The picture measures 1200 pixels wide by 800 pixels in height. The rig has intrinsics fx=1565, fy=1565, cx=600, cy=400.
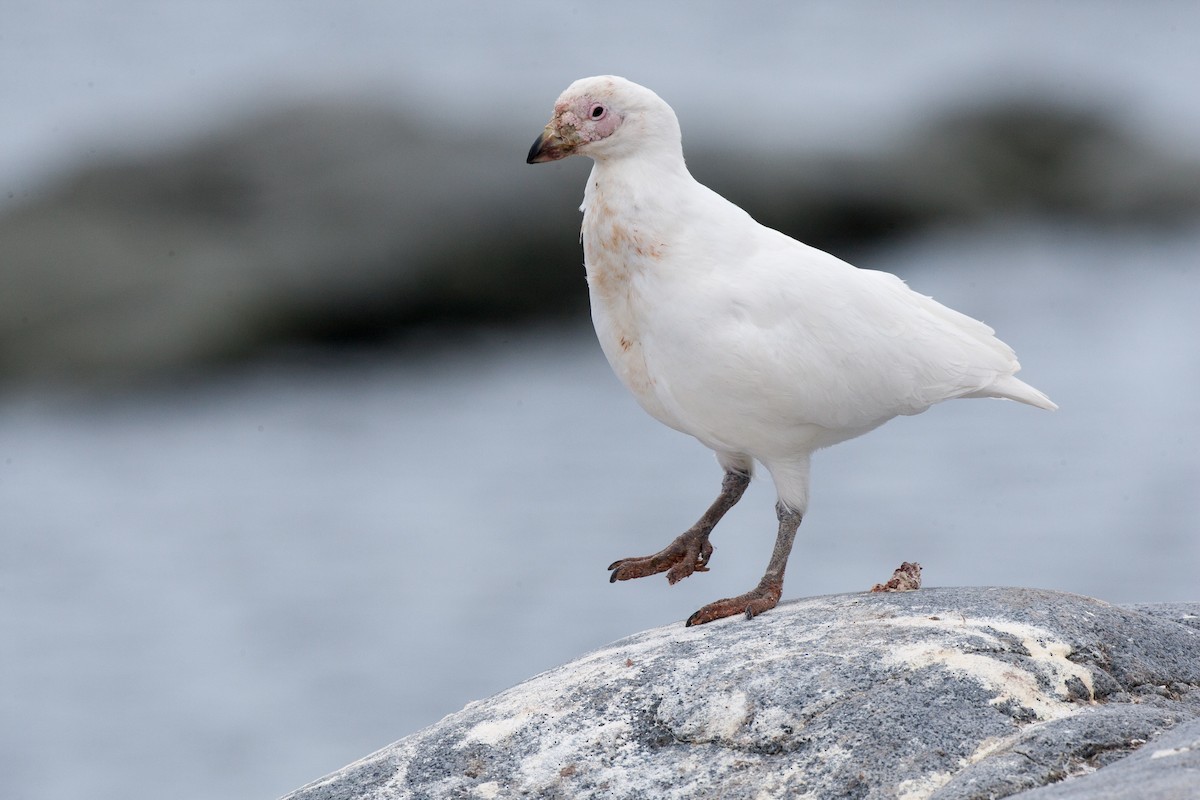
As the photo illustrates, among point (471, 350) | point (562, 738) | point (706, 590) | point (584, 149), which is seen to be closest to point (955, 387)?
point (584, 149)

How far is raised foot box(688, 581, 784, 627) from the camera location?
8828 mm

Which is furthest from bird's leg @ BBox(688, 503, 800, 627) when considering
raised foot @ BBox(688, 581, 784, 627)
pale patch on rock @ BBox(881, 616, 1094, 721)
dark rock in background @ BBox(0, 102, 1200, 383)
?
dark rock in background @ BBox(0, 102, 1200, 383)

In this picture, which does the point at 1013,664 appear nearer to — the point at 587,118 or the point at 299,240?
the point at 587,118

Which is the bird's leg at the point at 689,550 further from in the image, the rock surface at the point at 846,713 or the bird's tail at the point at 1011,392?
the rock surface at the point at 846,713

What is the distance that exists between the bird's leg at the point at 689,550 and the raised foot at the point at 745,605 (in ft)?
A: 3.78

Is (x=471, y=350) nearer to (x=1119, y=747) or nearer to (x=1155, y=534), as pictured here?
(x=1155, y=534)

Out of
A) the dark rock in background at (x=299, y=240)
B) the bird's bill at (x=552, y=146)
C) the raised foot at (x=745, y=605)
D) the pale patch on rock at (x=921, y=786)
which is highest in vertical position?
the dark rock in background at (x=299, y=240)

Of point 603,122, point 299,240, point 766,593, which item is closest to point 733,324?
point 603,122

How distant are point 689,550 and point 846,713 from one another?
3285mm

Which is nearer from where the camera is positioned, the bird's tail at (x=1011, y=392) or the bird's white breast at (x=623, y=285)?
the bird's white breast at (x=623, y=285)

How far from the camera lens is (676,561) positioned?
1023 centimetres

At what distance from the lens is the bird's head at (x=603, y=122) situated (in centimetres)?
908

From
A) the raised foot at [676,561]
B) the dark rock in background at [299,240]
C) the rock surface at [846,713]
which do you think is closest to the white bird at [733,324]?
the raised foot at [676,561]

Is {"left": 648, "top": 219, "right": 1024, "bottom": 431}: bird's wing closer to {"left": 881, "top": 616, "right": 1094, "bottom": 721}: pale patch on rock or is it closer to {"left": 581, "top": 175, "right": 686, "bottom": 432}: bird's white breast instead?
{"left": 581, "top": 175, "right": 686, "bottom": 432}: bird's white breast
